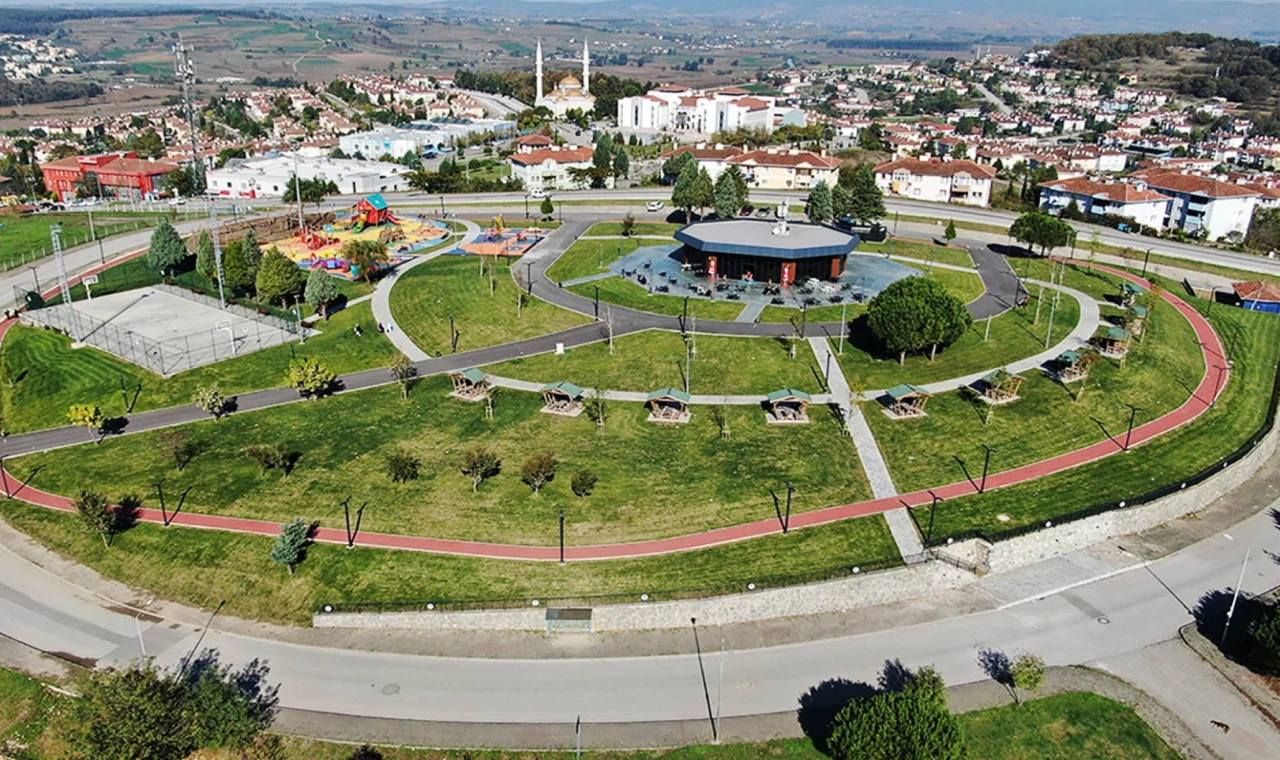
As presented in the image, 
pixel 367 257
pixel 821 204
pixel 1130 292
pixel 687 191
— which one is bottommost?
pixel 1130 292

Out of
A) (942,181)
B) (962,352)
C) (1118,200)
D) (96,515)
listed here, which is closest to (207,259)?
(96,515)

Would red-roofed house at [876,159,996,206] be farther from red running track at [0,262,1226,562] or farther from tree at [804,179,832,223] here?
red running track at [0,262,1226,562]

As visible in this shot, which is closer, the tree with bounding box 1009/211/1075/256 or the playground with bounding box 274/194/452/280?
the tree with bounding box 1009/211/1075/256

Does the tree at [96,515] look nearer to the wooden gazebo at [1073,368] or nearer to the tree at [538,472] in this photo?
the tree at [538,472]

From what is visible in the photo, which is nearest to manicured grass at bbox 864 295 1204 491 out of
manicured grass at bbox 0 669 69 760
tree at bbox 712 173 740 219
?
manicured grass at bbox 0 669 69 760

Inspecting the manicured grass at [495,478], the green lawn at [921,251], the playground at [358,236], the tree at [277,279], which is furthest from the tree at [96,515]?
the green lawn at [921,251]

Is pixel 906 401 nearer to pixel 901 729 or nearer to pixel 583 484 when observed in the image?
pixel 583 484
